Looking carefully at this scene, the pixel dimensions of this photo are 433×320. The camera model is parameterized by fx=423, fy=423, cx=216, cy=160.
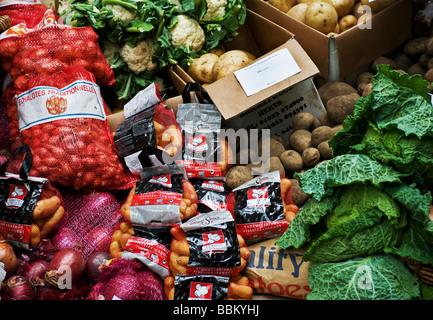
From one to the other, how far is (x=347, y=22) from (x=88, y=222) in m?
2.02

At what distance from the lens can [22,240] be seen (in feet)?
6.56

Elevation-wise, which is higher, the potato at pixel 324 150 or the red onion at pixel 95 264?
the potato at pixel 324 150

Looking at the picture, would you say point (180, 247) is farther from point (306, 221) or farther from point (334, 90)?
point (334, 90)

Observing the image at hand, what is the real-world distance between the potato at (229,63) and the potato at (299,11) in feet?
1.48

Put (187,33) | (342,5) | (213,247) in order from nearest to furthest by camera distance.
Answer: (213,247) → (342,5) → (187,33)

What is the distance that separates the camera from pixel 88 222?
222 cm

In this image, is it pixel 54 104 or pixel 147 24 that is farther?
pixel 147 24

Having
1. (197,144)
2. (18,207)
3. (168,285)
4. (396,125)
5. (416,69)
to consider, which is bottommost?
(168,285)

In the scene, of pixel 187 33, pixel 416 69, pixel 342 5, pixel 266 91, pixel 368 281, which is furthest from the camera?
pixel 187 33

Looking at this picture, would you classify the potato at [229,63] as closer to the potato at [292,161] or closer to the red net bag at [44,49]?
the potato at [292,161]

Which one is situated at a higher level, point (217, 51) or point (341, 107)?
point (217, 51)

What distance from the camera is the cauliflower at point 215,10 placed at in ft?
9.54

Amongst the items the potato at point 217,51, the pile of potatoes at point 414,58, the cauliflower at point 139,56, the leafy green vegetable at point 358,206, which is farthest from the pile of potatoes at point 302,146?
the cauliflower at point 139,56

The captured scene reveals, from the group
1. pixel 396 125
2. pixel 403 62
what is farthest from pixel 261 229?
pixel 403 62
